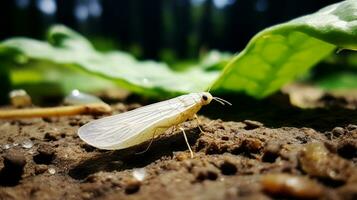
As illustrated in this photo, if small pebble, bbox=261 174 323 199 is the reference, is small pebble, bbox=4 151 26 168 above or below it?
below

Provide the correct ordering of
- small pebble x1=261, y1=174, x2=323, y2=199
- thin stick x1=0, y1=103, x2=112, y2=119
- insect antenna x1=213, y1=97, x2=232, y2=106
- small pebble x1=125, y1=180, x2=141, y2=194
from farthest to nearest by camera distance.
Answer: thin stick x1=0, y1=103, x2=112, y2=119
insect antenna x1=213, y1=97, x2=232, y2=106
small pebble x1=125, y1=180, x2=141, y2=194
small pebble x1=261, y1=174, x2=323, y2=199

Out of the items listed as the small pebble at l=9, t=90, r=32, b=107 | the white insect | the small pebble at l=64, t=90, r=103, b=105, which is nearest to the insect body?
the white insect

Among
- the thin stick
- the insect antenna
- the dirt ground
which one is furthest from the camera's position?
the thin stick

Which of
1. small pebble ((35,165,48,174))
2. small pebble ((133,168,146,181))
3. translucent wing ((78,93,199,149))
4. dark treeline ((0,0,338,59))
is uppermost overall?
translucent wing ((78,93,199,149))

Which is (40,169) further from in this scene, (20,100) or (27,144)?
(20,100)

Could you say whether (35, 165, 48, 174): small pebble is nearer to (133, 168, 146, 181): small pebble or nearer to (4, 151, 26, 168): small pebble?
(4, 151, 26, 168): small pebble

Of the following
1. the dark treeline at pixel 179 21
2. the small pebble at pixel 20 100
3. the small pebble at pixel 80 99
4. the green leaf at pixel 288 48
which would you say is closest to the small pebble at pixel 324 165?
the green leaf at pixel 288 48

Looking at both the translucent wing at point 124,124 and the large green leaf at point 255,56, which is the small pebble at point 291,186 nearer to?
the translucent wing at point 124,124

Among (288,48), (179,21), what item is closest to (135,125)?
(288,48)

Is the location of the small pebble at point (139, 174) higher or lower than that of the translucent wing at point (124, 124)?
lower
